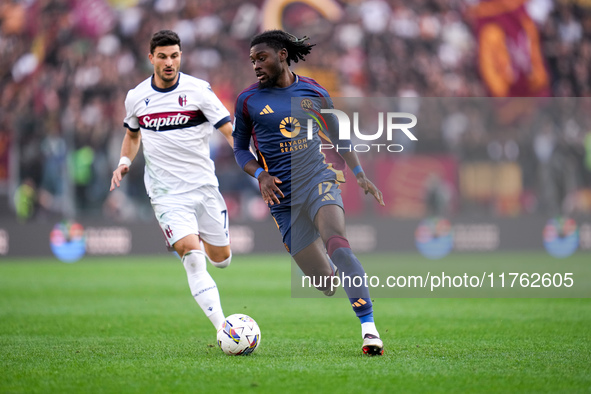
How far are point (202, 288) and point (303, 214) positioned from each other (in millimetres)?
1040

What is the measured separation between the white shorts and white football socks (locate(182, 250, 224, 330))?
0.69 ft

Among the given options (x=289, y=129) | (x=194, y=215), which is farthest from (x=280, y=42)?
(x=194, y=215)

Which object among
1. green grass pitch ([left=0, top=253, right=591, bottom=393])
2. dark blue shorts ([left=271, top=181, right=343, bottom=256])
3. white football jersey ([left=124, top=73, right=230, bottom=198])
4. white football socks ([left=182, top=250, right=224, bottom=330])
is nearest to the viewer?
green grass pitch ([left=0, top=253, right=591, bottom=393])

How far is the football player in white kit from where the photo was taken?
665cm

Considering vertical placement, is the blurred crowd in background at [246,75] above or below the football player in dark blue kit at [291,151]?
above

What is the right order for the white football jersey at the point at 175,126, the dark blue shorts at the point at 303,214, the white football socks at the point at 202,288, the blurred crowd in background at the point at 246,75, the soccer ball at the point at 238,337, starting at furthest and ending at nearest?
the blurred crowd in background at the point at 246,75
the white football jersey at the point at 175,126
the white football socks at the point at 202,288
the dark blue shorts at the point at 303,214
the soccer ball at the point at 238,337

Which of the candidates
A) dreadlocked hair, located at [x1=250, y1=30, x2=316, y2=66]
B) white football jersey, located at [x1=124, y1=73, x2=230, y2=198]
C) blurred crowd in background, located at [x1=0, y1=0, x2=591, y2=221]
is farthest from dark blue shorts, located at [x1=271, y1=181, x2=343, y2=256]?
blurred crowd in background, located at [x1=0, y1=0, x2=591, y2=221]

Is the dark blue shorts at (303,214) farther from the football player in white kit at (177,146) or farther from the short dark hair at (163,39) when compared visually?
the short dark hair at (163,39)

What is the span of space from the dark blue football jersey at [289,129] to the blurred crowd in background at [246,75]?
10.5 m

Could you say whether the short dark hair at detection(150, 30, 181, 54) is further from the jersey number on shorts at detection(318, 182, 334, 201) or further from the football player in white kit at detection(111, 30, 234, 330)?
the jersey number on shorts at detection(318, 182, 334, 201)

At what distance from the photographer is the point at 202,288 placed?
6.45m

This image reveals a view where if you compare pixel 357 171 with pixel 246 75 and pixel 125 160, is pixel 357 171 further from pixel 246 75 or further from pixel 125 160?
pixel 246 75

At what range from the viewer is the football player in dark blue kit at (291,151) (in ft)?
20.4

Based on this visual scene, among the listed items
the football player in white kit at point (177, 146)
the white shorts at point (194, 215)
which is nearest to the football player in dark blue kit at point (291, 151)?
the football player in white kit at point (177, 146)
